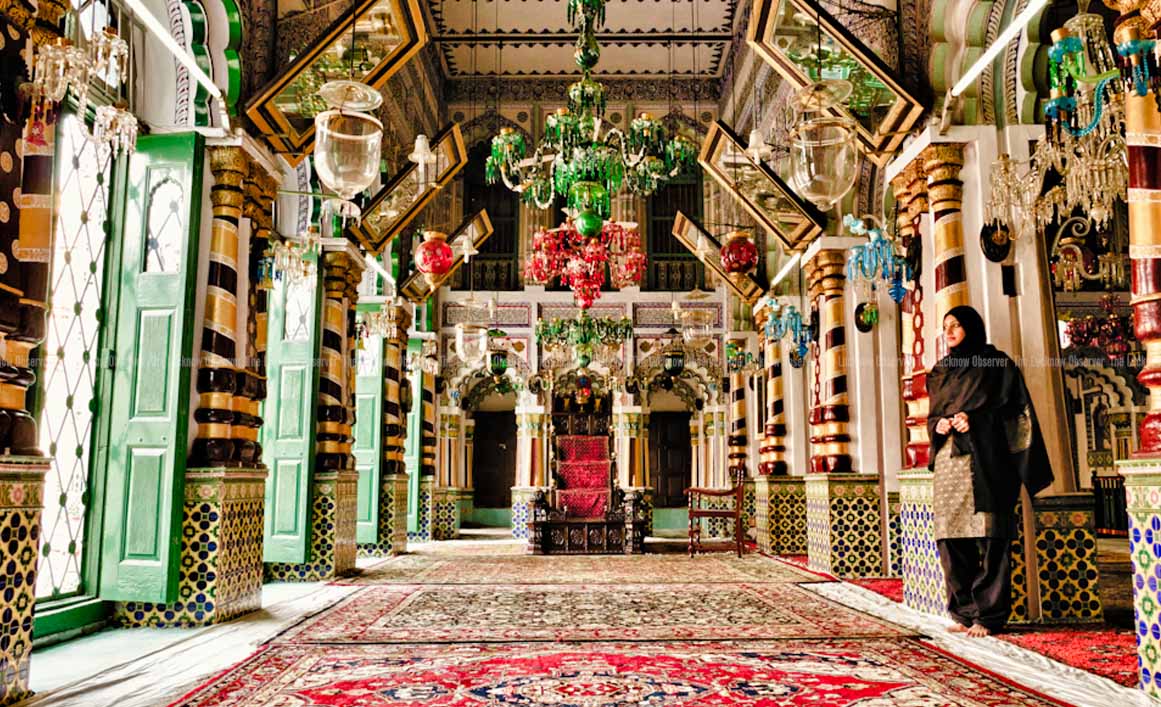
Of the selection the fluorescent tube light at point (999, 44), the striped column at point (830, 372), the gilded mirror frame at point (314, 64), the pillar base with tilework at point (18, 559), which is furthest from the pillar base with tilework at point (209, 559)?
the striped column at point (830, 372)

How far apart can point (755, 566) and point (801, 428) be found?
7.67 feet

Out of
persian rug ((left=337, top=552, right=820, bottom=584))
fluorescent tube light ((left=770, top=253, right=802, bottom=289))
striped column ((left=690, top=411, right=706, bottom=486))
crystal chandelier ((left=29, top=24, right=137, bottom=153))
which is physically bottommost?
persian rug ((left=337, top=552, right=820, bottom=584))

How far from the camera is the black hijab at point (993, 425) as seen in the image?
4.68 meters

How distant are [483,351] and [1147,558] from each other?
7.81 metres

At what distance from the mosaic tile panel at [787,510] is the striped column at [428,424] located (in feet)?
17.4

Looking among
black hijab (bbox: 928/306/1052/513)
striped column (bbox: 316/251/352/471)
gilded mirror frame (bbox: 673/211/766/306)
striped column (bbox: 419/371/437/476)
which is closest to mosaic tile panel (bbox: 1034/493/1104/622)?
black hijab (bbox: 928/306/1052/513)

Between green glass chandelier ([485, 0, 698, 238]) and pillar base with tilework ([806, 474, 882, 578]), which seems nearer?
green glass chandelier ([485, 0, 698, 238])

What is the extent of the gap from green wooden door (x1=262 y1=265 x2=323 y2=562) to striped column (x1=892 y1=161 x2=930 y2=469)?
16.9 feet

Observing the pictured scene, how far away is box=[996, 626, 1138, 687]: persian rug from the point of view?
149 inches

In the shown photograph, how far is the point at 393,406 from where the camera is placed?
34.9ft

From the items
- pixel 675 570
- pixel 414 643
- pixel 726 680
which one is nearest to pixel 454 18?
pixel 675 570

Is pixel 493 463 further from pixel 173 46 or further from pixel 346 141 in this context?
pixel 346 141

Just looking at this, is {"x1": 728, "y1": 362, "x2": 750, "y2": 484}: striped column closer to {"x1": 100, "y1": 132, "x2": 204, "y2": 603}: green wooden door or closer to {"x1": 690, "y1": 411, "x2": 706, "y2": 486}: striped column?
{"x1": 690, "y1": 411, "x2": 706, "y2": 486}: striped column

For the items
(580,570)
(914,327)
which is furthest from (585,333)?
(914,327)
